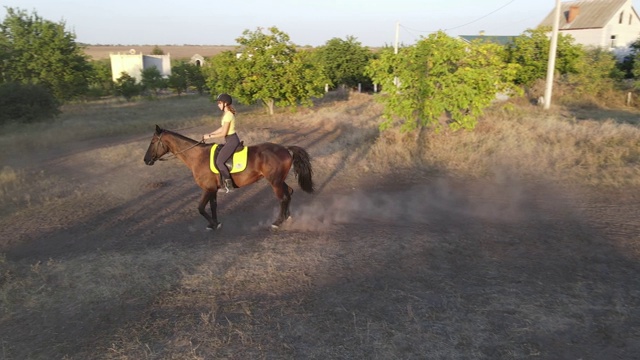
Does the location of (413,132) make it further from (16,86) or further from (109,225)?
(16,86)

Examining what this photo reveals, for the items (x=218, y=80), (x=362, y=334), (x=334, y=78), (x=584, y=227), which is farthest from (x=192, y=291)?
(x=334, y=78)

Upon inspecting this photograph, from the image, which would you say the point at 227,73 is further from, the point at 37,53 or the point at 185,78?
the point at 185,78

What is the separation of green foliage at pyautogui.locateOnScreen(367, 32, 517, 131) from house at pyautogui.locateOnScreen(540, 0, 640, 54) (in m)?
32.6

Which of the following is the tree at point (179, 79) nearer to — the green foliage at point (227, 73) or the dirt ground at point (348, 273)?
the green foliage at point (227, 73)

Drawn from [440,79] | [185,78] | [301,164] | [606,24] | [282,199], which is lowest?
[282,199]

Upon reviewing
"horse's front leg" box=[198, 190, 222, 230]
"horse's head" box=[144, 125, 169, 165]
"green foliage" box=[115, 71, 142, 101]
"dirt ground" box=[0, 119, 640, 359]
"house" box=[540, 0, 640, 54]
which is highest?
"house" box=[540, 0, 640, 54]

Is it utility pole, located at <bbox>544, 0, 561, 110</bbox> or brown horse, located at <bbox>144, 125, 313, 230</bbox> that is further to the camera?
utility pole, located at <bbox>544, 0, 561, 110</bbox>

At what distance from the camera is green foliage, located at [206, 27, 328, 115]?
20359 mm

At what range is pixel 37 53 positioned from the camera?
2653 centimetres

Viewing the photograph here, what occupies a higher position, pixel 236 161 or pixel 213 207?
pixel 236 161

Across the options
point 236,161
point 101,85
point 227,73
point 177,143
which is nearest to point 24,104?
point 227,73

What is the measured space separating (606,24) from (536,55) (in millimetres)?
19417

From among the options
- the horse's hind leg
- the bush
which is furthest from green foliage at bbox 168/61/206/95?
the horse's hind leg

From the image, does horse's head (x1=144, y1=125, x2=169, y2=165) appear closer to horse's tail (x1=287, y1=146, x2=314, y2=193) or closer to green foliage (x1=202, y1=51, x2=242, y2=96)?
horse's tail (x1=287, y1=146, x2=314, y2=193)
